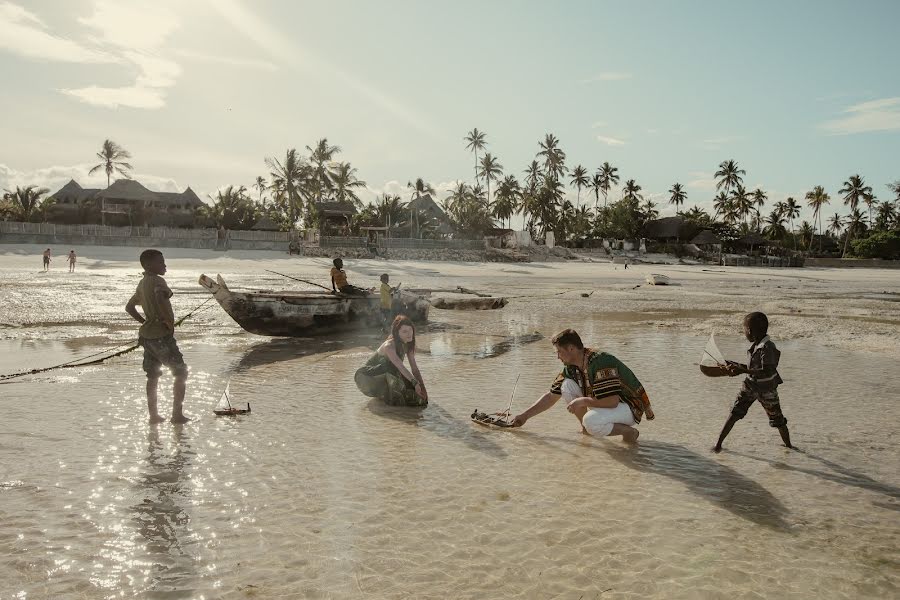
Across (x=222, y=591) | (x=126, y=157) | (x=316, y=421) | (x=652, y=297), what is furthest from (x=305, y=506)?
(x=126, y=157)

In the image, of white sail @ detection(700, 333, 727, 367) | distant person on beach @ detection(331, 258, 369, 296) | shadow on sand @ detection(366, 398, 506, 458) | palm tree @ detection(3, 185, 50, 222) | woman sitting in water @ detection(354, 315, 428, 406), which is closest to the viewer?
white sail @ detection(700, 333, 727, 367)

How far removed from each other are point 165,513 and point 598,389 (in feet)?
12.0

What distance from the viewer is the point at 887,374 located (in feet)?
32.7

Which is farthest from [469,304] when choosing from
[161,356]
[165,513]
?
[165,513]

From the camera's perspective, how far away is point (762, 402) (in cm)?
558

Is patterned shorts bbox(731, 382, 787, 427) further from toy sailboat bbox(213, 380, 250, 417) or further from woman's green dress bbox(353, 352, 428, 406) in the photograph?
toy sailboat bbox(213, 380, 250, 417)

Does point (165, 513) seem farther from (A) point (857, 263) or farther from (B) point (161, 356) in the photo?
(A) point (857, 263)

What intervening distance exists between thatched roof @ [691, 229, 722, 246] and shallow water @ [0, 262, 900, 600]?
2537 inches

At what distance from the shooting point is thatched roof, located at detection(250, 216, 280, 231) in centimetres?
5521

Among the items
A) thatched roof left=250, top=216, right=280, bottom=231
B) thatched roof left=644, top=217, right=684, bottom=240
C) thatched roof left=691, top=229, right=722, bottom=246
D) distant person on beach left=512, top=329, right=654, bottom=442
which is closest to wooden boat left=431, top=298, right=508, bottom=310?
distant person on beach left=512, top=329, right=654, bottom=442

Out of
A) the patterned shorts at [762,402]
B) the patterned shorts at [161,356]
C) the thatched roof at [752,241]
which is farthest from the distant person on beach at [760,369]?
the thatched roof at [752,241]

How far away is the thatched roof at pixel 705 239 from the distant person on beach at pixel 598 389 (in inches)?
2715

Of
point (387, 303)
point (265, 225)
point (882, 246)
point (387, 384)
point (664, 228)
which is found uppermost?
point (664, 228)

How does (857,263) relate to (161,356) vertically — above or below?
above
